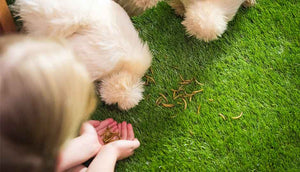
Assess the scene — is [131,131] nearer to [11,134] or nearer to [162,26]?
[162,26]

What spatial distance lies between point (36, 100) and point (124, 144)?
0.52 meters

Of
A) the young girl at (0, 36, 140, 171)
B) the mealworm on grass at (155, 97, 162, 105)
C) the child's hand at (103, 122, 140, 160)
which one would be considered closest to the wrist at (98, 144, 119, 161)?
the child's hand at (103, 122, 140, 160)

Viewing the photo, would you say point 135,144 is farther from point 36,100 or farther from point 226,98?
point 36,100

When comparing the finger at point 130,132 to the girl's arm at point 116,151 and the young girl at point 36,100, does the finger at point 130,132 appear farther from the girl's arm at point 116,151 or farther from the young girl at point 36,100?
the young girl at point 36,100

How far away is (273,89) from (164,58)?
417 mm

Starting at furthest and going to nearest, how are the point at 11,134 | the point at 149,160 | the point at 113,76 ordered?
1. the point at 149,160
2. the point at 113,76
3. the point at 11,134

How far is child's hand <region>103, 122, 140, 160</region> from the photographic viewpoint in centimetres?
98

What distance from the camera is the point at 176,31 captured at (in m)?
1.13

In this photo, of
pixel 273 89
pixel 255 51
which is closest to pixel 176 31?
pixel 255 51

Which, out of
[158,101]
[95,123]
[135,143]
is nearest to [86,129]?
[95,123]

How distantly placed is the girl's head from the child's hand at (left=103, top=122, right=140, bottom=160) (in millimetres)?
405

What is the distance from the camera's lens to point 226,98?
1.11 metres

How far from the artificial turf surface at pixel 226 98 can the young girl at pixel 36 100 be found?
0.48m

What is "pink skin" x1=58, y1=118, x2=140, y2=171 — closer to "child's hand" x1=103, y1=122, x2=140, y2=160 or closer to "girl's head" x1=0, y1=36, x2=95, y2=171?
"child's hand" x1=103, y1=122, x2=140, y2=160
